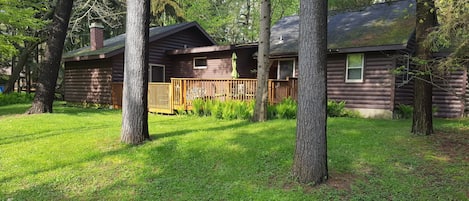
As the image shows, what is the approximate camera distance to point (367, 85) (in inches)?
478

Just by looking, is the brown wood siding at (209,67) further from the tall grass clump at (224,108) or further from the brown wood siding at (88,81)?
the tall grass clump at (224,108)

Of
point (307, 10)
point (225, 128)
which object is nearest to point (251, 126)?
point (225, 128)

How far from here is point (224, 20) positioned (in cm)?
2642

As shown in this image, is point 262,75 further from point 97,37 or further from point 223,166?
point 97,37

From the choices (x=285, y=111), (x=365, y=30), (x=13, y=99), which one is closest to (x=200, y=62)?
(x=285, y=111)

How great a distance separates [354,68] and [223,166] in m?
8.87

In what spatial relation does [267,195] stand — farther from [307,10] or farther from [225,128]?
[225,128]

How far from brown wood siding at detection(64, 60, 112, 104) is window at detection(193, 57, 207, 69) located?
13.3ft

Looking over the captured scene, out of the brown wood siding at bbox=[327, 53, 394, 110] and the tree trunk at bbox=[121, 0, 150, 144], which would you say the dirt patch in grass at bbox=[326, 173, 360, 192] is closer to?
the tree trunk at bbox=[121, 0, 150, 144]

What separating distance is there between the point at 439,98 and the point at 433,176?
30.5ft

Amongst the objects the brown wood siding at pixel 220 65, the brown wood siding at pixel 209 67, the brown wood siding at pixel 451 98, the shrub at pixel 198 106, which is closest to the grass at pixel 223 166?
the shrub at pixel 198 106

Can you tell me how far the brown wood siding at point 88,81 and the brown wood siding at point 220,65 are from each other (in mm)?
3699

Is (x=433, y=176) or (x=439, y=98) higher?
(x=439, y=98)

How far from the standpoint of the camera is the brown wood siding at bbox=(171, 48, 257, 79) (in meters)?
15.4
